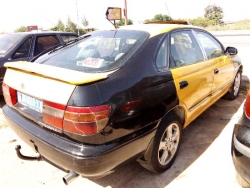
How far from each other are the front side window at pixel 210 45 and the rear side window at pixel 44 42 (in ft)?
11.3

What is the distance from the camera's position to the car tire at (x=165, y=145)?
223 cm

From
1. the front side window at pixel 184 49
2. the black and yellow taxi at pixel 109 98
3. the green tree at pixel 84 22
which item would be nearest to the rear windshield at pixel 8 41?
the black and yellow taxi at pixel 109 98

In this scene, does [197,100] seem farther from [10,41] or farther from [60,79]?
[10,41]

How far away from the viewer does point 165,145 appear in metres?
2.46

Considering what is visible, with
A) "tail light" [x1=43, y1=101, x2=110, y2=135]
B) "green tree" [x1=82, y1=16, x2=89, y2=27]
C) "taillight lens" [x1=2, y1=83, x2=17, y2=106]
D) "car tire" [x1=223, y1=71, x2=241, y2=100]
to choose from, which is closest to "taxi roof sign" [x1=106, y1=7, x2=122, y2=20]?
"car tire" [x1=223, y1=71, x2=241, y2=100]

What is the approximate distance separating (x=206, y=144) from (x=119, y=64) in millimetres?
1828

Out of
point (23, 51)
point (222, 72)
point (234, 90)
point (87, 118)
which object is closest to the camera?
point (87, 118)

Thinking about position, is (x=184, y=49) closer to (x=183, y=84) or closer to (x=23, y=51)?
(x=183, y=84)

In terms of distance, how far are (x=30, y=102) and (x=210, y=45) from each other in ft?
9.23

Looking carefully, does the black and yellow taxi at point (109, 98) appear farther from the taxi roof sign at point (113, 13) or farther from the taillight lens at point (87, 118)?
the taxi roof sign at point (113, 13)

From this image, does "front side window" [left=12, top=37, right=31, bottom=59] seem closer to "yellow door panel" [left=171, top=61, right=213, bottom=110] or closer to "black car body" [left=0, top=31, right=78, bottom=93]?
"black car body" [left=0, top=31, right=78, bottom=93]

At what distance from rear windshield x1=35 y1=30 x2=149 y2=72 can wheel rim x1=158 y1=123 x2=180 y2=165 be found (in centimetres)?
92

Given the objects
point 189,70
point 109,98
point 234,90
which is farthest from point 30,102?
point 234,90

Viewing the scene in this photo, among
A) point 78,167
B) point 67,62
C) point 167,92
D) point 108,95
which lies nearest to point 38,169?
point 78,167
